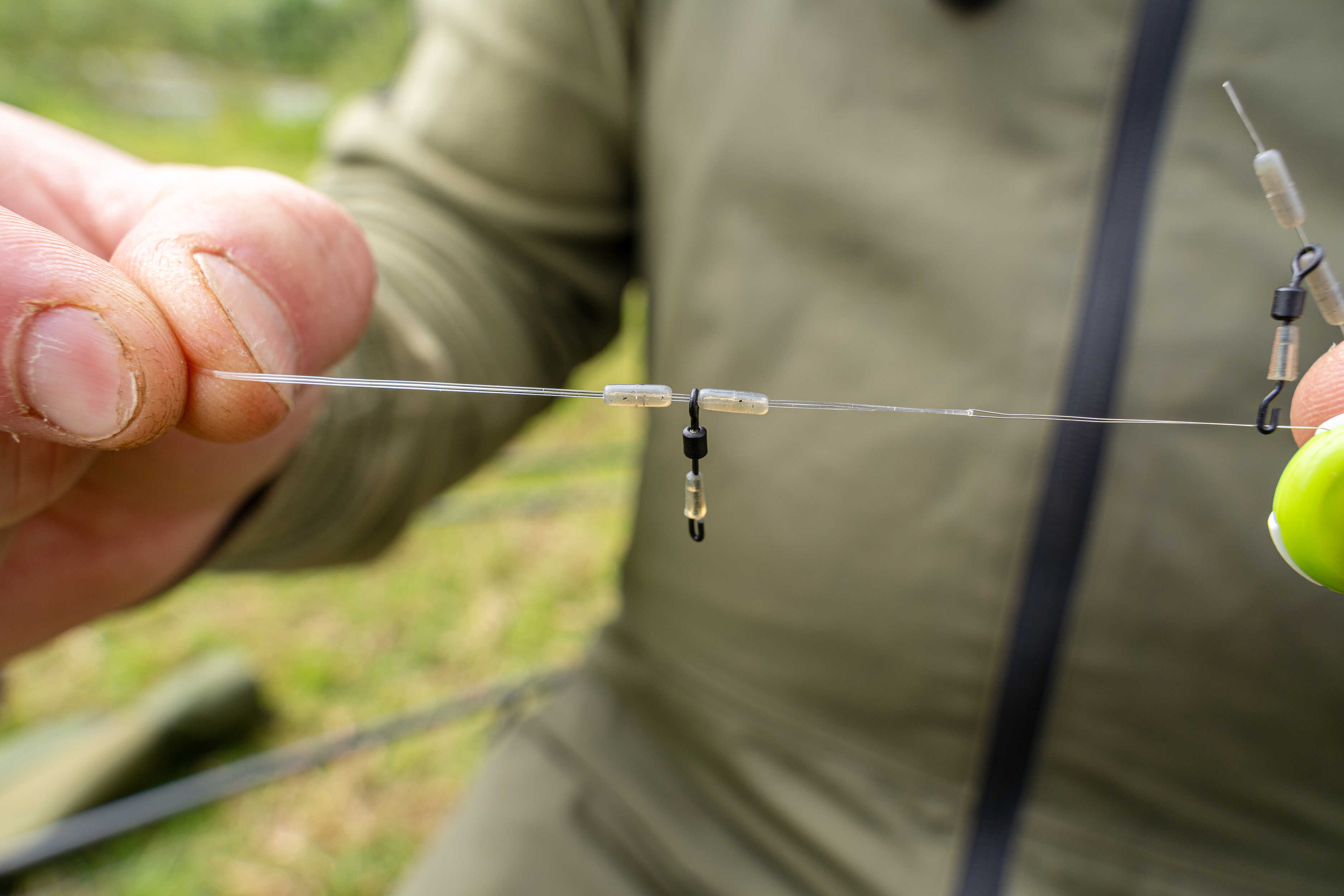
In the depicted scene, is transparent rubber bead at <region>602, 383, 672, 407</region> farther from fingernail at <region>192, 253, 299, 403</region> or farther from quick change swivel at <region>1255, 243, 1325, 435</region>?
quick change swivel at <region>1255, 243, 1325, 435</region>

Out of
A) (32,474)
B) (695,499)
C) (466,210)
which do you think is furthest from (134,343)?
(466,210)

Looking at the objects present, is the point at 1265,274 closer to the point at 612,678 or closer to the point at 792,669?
the point at 792,669

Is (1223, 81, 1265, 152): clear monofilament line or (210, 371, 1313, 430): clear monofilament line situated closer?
(210, 371, 1313, 430): clear monofilament line

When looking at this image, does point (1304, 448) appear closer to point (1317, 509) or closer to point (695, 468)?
point (1317, 509)

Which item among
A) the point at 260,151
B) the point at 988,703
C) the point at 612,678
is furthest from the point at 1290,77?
the point at 260,151

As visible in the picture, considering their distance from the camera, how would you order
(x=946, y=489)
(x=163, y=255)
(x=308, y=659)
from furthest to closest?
1. (x=308, y=659)
2. (x=946, y=489)
3. (x=163, y=255)

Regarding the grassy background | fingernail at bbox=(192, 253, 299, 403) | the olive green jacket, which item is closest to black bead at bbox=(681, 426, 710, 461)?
the olive green jacket
